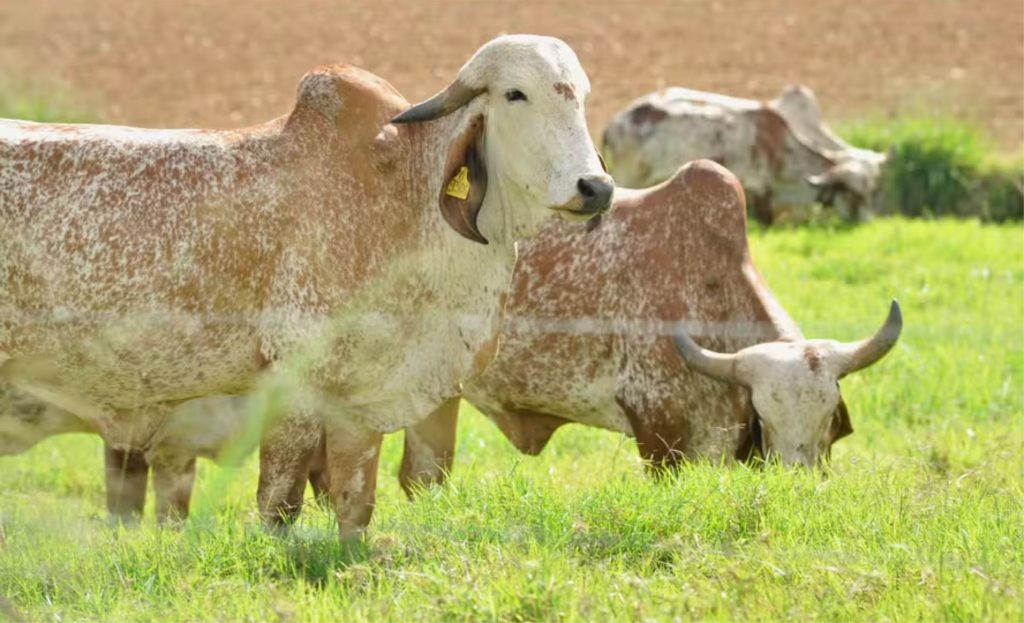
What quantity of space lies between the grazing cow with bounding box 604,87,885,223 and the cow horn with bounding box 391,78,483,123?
8631mm

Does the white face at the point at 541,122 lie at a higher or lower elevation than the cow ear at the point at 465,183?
higher

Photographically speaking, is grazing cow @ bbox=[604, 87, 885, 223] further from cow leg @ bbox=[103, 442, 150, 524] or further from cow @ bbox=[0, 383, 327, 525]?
cow leg @ bbox=[103, 442, 150, 524]

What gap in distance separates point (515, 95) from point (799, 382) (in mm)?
1725

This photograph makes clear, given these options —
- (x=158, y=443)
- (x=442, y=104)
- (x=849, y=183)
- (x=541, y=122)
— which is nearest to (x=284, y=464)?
(x=442, y=104)

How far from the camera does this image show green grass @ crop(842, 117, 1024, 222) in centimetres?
1395

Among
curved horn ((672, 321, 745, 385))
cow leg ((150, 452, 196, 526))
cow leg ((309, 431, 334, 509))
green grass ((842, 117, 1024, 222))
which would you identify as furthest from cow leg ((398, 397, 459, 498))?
green grass ((842, 117, 1024, 222))

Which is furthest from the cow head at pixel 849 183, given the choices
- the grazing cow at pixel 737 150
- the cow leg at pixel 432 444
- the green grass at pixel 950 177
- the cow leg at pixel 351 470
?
the cow leg at pixel 351 470

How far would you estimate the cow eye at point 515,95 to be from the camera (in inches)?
211

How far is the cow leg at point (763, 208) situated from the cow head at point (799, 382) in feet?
25.3

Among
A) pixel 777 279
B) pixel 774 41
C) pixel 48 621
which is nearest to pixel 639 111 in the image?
pixel 777 279

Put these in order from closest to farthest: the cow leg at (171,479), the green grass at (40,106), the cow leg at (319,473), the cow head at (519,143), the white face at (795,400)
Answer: the cow head at (519,143), the white face at (795,400), the cow leg at (319,473), the cow leg at (171,479), the green grass at (40,106)

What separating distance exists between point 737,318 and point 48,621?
10.7 ft

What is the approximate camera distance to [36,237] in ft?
17.3

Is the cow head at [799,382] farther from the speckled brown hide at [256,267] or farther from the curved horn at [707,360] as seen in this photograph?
the speckled brown hide at [256,267]
